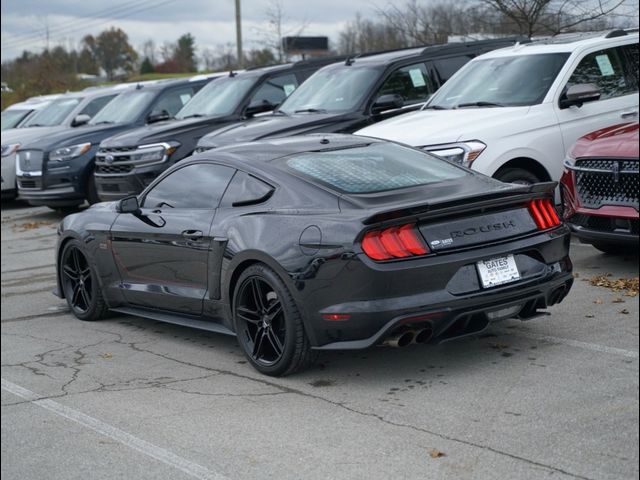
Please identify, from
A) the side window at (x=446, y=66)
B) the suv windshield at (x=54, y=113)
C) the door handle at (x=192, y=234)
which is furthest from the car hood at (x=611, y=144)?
the suv windshield at (x=54, y=113)

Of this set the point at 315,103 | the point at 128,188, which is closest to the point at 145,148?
the point at 128,188

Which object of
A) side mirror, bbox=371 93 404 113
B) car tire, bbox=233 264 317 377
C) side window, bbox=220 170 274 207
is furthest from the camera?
side mirror, bbox=371 93 404 113

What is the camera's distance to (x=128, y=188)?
47.1 feet

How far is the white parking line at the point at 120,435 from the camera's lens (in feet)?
15.8

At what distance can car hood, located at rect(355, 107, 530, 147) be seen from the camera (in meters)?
9.54

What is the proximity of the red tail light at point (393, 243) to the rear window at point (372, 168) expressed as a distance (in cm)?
60

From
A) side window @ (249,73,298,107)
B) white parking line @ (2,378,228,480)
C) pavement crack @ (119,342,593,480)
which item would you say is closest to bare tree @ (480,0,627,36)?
pavement crack @ (119,342,593,480)

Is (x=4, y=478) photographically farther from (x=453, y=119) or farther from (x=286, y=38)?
(x=286, y=38)

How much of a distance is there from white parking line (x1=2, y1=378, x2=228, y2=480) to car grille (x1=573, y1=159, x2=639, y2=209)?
4.35 metres

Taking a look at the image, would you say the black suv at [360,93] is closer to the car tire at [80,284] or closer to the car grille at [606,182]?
the car tire at [80,284]

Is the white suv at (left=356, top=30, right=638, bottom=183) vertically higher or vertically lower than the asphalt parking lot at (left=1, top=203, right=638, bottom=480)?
higher

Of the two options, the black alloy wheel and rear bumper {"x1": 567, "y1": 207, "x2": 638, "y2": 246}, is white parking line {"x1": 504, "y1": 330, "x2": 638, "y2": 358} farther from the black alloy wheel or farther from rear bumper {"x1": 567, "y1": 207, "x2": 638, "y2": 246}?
the black alloy wheel

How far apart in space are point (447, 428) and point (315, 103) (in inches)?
327

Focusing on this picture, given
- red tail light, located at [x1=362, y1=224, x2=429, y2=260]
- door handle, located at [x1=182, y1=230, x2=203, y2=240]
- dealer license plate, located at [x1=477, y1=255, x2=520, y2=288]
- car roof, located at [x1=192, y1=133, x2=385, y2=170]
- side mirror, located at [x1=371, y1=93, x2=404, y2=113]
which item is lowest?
dealer license plate, located at [x1=477, y1=255, x2=520, y2=288]
